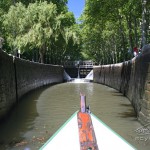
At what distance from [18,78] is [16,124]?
9.07 meters

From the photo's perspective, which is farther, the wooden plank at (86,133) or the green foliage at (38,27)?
the green foliage at (38,27)

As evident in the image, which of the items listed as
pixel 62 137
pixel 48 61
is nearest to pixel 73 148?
pixel 62 137

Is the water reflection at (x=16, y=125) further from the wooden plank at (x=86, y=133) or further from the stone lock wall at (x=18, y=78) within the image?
the wooden plank at (x=86, y=133)

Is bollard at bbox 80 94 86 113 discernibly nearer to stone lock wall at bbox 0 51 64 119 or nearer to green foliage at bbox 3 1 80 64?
stone lock wall at bbox 0 51 64 119

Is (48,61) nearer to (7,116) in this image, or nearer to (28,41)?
(28,41)

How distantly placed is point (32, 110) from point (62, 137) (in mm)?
13645

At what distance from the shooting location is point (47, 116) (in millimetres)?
15461

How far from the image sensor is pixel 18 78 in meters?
22.4

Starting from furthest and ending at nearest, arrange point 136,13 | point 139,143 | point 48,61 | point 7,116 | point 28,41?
point 48,61
point 28,41
point 136,13
point 7,116
point 139,143

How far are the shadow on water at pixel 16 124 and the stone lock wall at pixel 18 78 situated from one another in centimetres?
38

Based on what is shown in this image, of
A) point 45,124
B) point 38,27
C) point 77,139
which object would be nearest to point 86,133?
point 77,139

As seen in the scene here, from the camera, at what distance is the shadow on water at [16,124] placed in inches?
424

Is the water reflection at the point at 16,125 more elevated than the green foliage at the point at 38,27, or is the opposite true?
the green foliage at the point at 38,27

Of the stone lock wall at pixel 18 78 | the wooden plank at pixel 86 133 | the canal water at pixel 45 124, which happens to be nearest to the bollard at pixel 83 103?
the wooden plank at pixel 86 133
